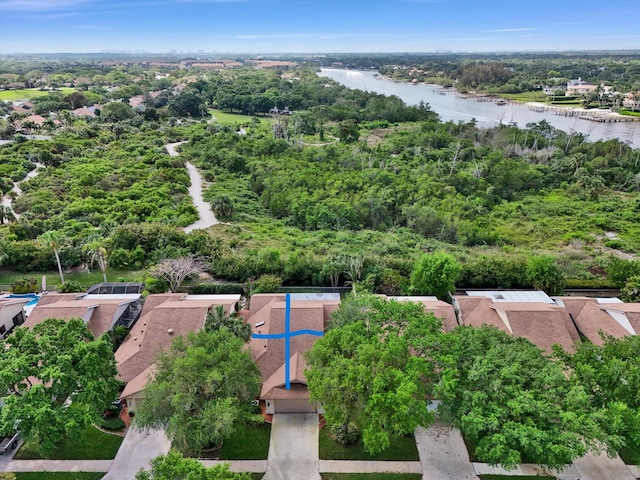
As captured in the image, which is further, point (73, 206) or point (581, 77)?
point (581, 77)

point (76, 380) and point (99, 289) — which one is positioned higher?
point (76, 380)

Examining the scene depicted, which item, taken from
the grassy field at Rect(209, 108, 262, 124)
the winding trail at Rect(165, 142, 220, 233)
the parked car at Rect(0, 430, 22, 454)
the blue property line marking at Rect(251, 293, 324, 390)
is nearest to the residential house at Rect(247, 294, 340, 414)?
the blue property line marking at Rect(251, 293, 324, 390)

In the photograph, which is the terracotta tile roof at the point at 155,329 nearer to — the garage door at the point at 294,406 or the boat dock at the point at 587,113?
the garage door at the point at 294,406

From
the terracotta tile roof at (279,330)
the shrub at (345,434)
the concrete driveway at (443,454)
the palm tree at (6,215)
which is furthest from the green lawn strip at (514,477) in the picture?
the palm tree at (6,215)

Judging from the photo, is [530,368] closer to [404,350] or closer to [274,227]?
[404,350]

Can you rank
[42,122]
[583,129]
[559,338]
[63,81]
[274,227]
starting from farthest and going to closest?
[63,81] → [583,129] → [42,122] → [274,227] → [559,338]

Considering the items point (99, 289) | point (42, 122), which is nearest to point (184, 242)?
point (99, 289)

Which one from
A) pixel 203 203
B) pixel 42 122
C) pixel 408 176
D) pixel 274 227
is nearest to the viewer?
pixel 274 227
